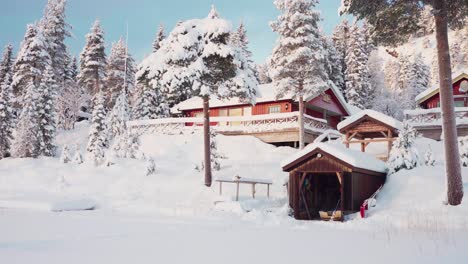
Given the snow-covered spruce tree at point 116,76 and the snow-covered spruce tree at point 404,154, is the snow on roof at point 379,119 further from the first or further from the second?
the snow-covered spruce tree at point 116,76

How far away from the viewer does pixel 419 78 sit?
193ft

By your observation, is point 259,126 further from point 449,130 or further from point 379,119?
point 449,130

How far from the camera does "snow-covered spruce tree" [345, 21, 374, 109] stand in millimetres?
46562

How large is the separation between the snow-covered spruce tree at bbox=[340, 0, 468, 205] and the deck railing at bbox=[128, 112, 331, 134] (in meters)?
14.0

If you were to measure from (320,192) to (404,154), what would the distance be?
4.30m

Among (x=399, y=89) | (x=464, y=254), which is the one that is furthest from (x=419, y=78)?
(x=464, y=254)

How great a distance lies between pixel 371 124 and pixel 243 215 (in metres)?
10.8

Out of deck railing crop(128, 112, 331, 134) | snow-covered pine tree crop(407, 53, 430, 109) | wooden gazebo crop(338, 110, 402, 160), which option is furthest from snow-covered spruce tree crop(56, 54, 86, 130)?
snow-covered pine tree crop(407, 53, 430, 109)

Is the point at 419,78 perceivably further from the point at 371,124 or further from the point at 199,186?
the point at 199,186

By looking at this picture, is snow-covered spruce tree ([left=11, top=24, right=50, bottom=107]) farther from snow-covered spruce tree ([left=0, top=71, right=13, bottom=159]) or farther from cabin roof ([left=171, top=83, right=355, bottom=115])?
cabin roof ([left=171, top=83, right=355, bottom=115])

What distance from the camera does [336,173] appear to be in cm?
1720

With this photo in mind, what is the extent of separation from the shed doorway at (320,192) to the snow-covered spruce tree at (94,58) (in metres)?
34.5

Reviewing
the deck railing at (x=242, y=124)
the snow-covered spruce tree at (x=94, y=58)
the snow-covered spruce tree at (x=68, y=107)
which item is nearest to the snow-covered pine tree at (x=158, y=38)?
→ the snow-covered spruce tree at (x=94, y=58)

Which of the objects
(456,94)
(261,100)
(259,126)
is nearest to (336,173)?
(259,126)
